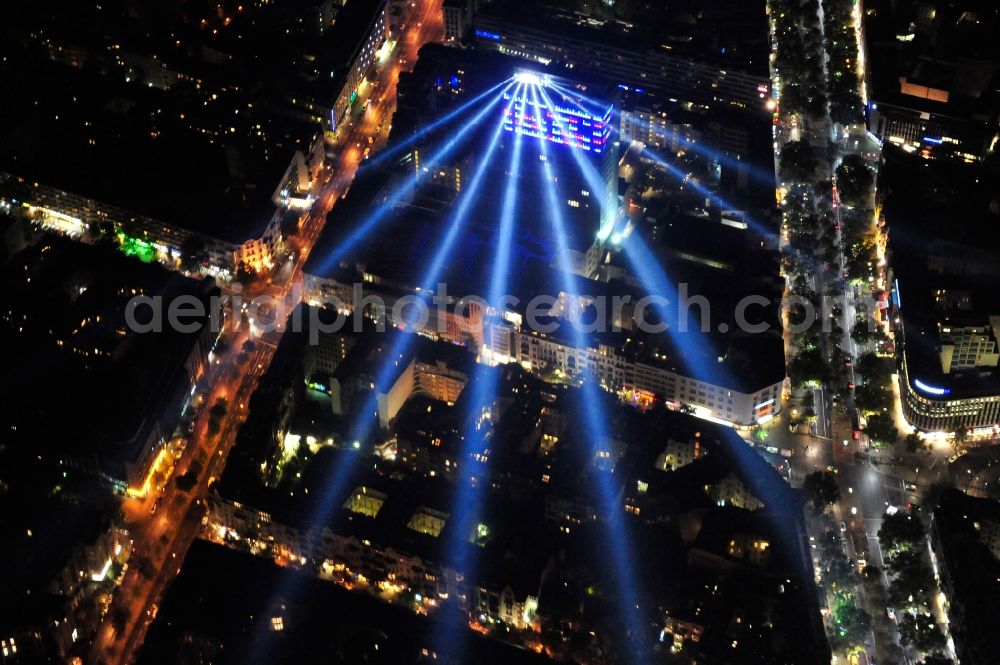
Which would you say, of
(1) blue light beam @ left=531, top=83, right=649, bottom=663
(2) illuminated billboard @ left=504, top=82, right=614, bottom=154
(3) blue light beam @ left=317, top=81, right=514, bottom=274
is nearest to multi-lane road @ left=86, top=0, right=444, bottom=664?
(3) blue light beam @ left=317, top=81, right=514, bottom=274

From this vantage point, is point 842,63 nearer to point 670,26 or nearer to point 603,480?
point 670,26

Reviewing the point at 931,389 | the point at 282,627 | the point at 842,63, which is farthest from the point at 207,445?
the point at 842,63

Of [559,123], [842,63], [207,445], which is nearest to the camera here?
[207,445]

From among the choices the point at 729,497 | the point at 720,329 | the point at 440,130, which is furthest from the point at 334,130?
the point at 729,497

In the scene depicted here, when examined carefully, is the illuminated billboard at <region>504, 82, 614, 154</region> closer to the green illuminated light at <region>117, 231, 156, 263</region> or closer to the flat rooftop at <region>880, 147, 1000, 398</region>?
the flat rooftop at <region>880, 147, 1000, 398</region>

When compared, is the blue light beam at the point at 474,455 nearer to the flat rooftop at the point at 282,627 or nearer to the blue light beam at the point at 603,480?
the flat rooftop at the point at 282,627

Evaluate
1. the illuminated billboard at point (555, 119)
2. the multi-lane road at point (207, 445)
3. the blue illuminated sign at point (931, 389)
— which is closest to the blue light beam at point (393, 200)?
the illuminated billboard at point (555, 119)
